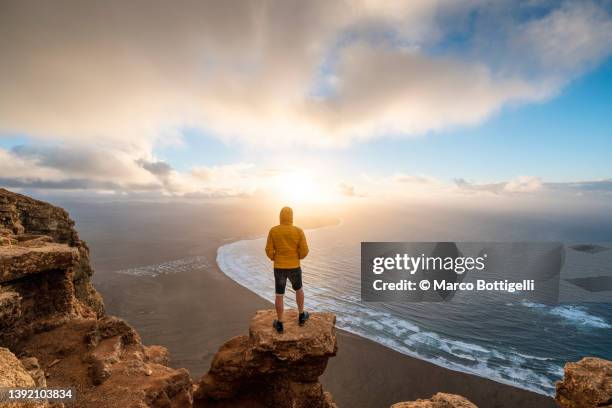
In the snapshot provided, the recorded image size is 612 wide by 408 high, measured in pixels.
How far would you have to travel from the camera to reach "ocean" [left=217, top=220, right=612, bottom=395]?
2239 centimetres

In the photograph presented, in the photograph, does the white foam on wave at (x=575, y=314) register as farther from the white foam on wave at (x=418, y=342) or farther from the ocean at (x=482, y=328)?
the white foam on wave at (x=418, y=342)

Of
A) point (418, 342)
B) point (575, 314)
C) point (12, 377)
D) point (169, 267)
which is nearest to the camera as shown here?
point (12, 377)

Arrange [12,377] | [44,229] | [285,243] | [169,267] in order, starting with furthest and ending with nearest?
[169,267], [44,229], [285,243], [12,377]

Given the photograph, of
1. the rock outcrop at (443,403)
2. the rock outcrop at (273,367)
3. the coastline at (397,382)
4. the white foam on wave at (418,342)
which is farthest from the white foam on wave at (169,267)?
the rock outcrop at (443,403)

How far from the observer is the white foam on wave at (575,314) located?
29.4 metres

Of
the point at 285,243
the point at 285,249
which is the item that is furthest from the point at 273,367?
the point at 285,243

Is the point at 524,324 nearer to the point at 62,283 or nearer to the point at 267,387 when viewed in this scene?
the point at 267,387

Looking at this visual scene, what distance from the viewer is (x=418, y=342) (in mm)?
25750

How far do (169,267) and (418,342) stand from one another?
43260 mm

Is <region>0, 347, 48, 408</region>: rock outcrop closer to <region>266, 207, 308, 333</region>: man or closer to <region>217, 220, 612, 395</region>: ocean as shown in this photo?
<region>266, 207, 308, 333</region>: man

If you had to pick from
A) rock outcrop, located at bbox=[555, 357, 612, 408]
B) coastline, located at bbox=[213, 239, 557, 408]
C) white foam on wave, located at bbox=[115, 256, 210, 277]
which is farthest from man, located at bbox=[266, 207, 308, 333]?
white foam on wave, located at bbox=[115, 256, 210, 277]

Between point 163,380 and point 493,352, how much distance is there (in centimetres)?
2712

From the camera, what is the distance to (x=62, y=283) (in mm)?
10594

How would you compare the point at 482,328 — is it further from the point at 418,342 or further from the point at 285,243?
the point at 285,243
